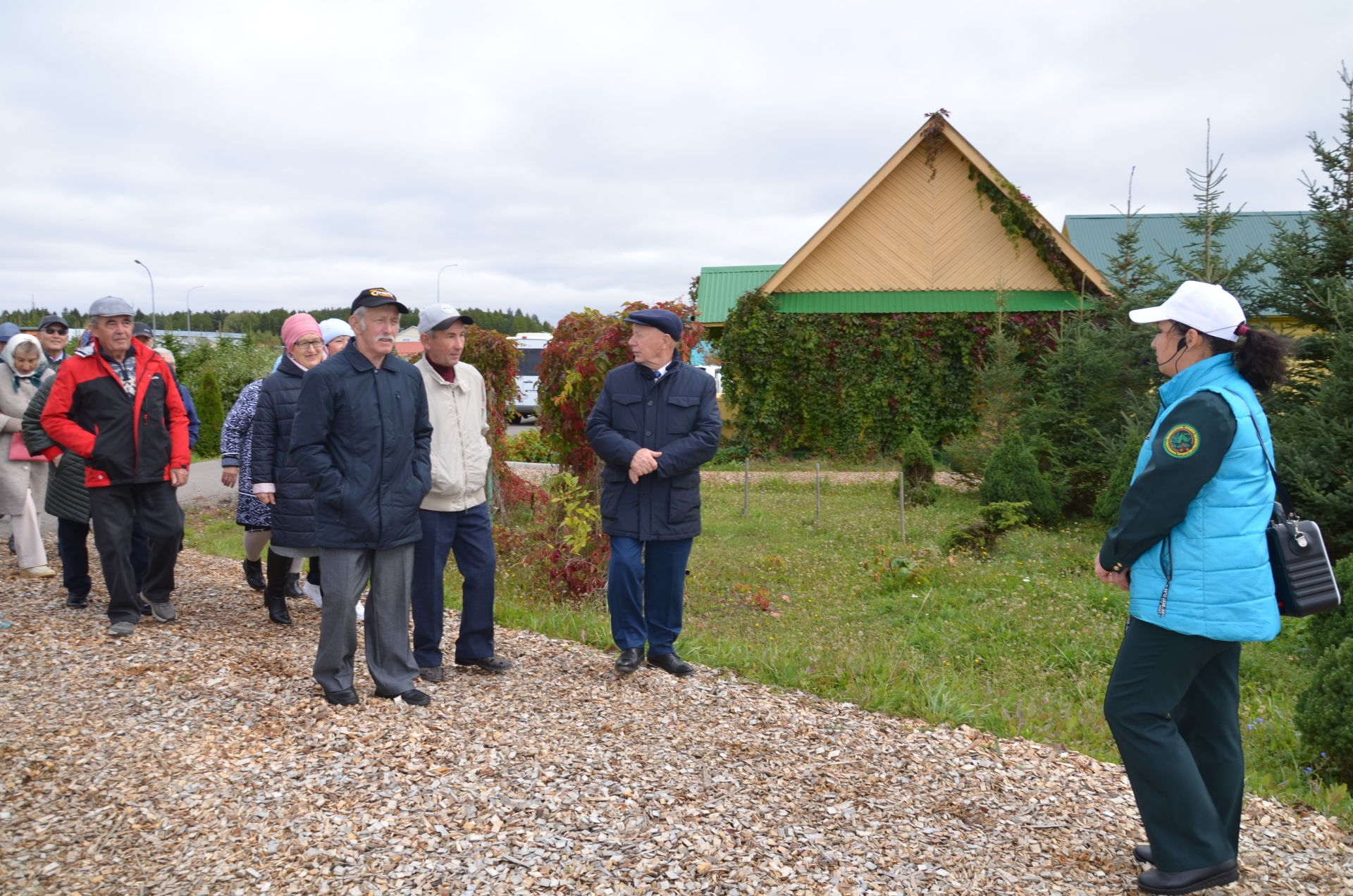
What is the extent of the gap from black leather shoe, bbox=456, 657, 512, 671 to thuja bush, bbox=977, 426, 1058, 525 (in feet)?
24.6

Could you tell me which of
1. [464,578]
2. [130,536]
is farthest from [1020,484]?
[130,536]

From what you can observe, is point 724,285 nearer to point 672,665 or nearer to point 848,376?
point 848,376

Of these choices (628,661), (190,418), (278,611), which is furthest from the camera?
(190,418)

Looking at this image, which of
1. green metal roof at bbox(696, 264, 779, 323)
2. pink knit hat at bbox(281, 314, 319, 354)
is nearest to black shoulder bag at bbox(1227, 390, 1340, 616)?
pink knit hat at bbox(281, 314, 319, 354)

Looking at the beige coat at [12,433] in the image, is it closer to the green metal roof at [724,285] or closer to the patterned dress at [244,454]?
the patterned dress at [244,454]

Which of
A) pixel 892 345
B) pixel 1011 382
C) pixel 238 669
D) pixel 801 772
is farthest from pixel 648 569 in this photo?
pixel 892 345

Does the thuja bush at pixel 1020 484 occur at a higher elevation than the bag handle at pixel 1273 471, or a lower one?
lower

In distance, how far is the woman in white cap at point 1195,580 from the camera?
→ 285 cm

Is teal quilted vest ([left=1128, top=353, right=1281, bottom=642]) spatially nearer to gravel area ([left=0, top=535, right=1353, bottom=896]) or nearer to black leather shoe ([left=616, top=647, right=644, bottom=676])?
gravel area ([left=0, top=535, right=1353, bottom=896])

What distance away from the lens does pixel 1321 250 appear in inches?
367

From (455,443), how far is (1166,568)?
324 cm

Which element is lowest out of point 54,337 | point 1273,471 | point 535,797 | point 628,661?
point 535,797

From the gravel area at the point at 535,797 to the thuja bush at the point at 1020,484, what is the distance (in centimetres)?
720

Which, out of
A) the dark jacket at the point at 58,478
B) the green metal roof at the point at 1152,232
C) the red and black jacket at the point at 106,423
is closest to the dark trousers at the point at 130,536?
the red and black jacket at the point at 106,423
